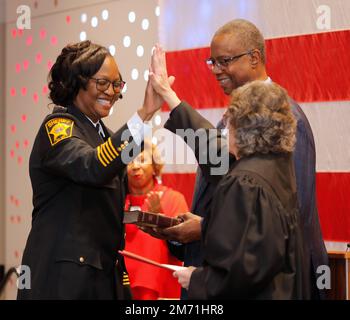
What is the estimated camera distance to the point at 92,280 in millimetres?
2309

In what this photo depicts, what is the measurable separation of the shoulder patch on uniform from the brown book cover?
0.35 meters

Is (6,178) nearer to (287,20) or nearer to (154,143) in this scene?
(154,143)

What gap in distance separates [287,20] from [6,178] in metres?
3.01

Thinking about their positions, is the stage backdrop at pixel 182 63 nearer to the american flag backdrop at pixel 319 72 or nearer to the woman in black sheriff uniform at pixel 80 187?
the american flag backdrop at pixel 319 72

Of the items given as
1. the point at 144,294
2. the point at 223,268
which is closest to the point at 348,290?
the point at 223,268

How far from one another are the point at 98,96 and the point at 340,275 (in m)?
1.19

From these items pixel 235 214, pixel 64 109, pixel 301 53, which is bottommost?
pixel 235 214

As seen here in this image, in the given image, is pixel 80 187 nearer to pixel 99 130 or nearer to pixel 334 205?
pixel 99 130

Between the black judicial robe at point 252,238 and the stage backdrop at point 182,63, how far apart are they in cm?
143

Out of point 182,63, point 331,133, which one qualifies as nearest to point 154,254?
point 182,63

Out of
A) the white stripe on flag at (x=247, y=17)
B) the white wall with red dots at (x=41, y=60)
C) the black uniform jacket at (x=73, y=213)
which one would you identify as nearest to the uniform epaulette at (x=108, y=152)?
the black uniform jacket at (x=73, y=213)

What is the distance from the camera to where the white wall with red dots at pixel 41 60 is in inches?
176

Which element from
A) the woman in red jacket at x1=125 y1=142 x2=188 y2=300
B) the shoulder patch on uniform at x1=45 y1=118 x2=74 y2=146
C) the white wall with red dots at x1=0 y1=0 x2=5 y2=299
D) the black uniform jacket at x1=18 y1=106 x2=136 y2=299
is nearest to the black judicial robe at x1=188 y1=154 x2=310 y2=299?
the black uniform jacket at x1=18 y1=106 x2=136 y2=299

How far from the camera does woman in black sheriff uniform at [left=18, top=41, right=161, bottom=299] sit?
225cm
